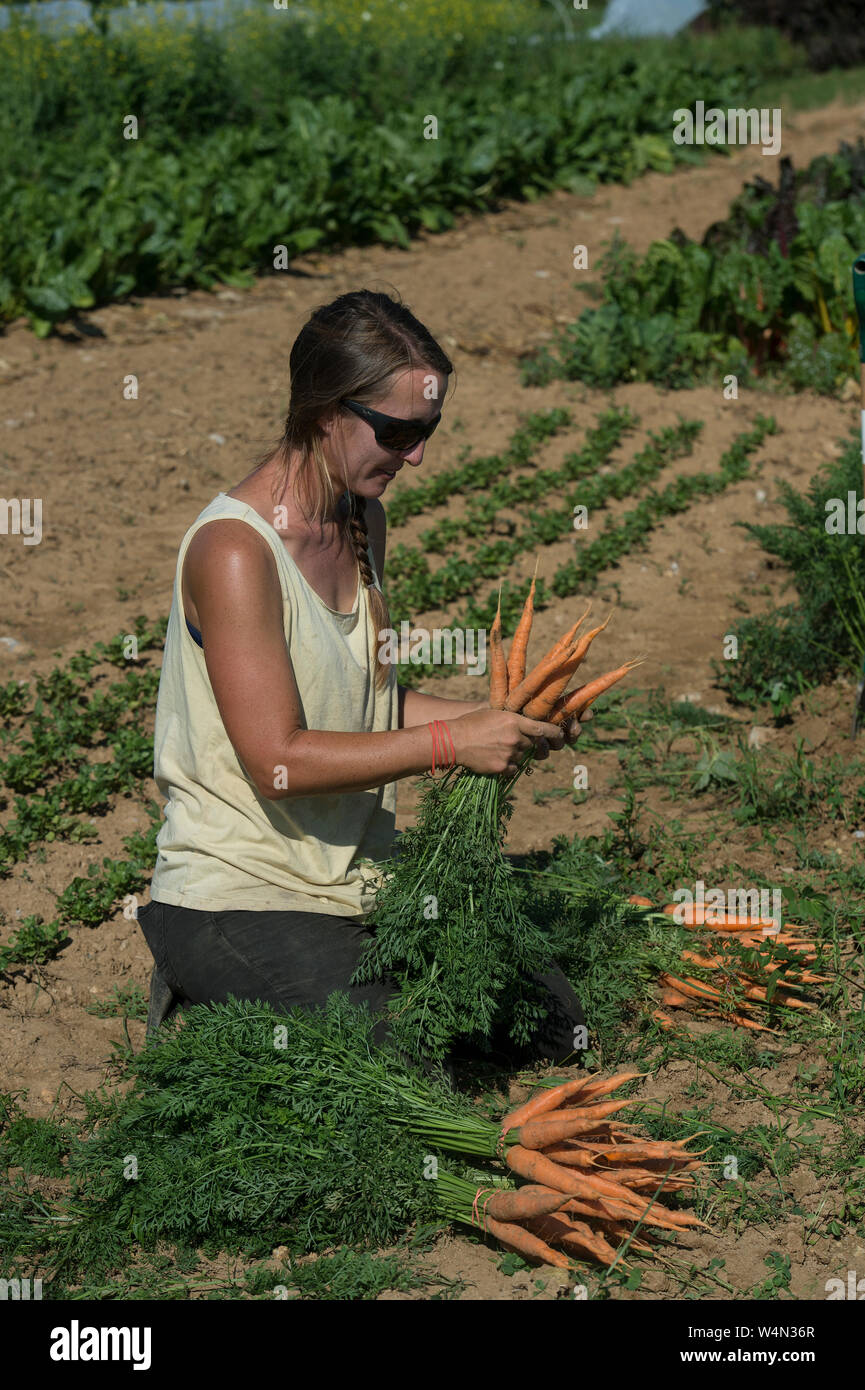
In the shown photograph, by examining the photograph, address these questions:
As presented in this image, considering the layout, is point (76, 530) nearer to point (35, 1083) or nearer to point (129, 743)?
point (129, 743)

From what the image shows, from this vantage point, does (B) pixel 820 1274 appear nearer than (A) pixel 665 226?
Yes

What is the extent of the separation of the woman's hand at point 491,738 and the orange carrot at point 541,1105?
2.15ft

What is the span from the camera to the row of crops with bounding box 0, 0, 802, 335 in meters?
8.25

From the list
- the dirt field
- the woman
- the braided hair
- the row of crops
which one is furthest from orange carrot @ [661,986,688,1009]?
the row of crops

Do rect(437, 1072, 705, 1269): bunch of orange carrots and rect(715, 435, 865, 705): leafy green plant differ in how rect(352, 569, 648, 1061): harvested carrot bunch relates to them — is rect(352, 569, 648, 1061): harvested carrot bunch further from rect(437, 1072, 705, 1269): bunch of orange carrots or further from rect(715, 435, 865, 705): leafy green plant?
rect(715, 435, 865, 705): leafy green plant

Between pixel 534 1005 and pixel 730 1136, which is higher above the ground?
pixel 534 1005

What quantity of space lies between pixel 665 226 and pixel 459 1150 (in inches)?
350

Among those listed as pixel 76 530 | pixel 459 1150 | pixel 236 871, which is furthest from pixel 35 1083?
pixel 76 530

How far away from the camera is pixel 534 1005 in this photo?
318 cm

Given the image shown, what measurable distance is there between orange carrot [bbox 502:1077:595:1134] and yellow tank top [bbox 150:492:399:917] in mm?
601

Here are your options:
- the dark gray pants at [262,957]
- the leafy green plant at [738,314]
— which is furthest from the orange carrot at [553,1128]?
the leafy green plant at [738,314]

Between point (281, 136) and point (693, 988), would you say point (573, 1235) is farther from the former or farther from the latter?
point (281, 136)

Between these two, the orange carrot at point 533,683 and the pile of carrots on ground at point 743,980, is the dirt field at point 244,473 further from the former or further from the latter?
the orange carrot at point 533,683

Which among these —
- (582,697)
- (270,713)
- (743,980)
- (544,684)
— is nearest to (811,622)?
(743,980)
